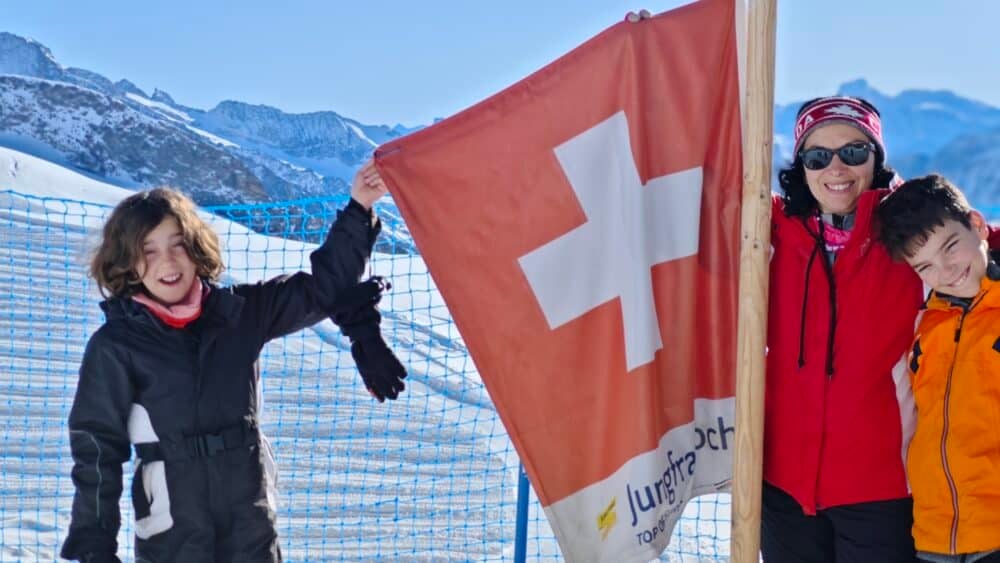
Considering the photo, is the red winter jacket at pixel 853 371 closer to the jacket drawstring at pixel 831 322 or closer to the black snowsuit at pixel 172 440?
the jacket drawstring at pixel 831 322

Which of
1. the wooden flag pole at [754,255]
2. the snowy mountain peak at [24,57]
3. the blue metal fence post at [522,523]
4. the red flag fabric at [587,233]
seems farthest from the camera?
the snowy mountain peak at [24,57]

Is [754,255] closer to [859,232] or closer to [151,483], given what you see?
[859,232]

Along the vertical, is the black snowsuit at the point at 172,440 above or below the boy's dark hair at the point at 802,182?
below

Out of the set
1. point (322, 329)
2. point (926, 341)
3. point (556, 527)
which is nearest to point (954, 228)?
point (926, 341)

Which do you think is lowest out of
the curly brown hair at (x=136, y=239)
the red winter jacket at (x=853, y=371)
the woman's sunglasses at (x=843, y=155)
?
the red winter jacket at (x=853, y=371)

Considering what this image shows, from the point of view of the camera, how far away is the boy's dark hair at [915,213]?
2.29 m

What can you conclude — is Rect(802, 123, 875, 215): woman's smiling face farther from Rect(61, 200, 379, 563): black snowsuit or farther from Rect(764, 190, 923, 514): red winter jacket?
Rect(61, 200, 379, 563): black snowsuit

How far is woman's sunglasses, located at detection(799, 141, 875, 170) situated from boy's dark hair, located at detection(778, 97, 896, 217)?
71 mm

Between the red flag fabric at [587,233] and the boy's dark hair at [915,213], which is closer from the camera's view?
the boy's dark hair at [915,213]

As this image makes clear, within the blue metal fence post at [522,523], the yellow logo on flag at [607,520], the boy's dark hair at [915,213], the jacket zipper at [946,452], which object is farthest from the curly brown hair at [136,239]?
the jacket zipper at [946,452]

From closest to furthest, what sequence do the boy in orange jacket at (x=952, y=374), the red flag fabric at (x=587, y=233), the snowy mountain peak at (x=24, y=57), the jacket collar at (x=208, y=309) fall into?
the boy in orange jacket at (x=952, y=374) → the jacket collar at (x=208, y=309) → the red flag fabric at (x=587, y=233) → the snowy mountain peak at (x=24, y=57)

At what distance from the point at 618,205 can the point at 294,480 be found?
479 cm

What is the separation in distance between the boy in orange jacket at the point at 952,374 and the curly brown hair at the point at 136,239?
1.77 m

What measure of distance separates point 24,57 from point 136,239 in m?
203
